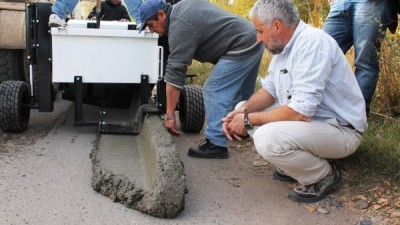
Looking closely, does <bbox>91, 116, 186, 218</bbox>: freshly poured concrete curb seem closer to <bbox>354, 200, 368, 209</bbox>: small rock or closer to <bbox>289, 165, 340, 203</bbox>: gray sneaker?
<bbox>289, 165, 340, 203</bbox>: gray sneaker

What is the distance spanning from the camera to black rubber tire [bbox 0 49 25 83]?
5711mm

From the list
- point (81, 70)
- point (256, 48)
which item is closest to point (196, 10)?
point (256, 48)

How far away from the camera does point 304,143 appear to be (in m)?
3.29

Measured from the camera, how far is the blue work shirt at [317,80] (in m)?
3.14

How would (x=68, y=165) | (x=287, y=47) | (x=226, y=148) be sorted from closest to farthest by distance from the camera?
1. (x=287, y=47)
2. (x=68, y=165)
3. (x=226, y=148)

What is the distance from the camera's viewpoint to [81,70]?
4730 millimetres

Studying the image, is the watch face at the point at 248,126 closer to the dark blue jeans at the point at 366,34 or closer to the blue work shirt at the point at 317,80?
the blue work shirt at the point at 317,80

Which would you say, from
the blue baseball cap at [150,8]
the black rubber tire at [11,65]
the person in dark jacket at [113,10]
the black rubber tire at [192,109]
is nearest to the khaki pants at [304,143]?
the blue baseball cap at [150,8]

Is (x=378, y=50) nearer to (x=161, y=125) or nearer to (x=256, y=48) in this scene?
(x=256, y=48)

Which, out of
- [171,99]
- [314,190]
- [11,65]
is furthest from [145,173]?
[11,65]

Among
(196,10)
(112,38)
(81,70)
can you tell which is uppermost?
(196,10)

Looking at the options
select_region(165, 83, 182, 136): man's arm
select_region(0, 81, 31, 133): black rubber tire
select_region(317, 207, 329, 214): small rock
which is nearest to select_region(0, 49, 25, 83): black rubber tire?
select_region(0, 81, 31, 133): black rubber tire

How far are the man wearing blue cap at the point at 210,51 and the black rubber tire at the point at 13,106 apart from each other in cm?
151

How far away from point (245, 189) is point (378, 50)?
1.68 metres
